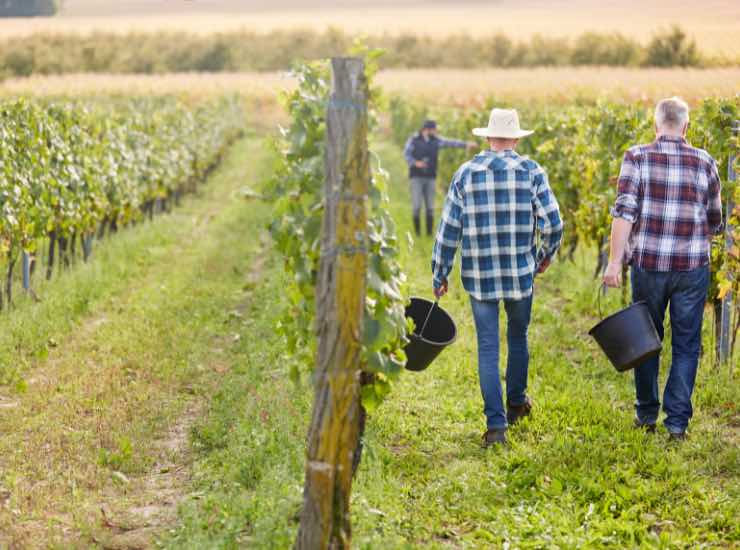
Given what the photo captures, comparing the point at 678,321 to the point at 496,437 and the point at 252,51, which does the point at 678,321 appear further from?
the point at 252,51

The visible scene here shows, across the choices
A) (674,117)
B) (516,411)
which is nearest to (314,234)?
(516,411)

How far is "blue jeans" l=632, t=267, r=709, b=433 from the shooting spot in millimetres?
5656

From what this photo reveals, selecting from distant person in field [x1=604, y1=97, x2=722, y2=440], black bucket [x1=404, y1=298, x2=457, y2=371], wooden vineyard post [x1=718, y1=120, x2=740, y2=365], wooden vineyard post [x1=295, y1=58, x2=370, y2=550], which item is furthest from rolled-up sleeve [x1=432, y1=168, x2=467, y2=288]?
wooden vineyard post [x1=718, y1=120, x2=740, y2=365]

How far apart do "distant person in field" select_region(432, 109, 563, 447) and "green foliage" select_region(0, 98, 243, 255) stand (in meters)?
5.22

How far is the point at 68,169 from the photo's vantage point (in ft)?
36.3

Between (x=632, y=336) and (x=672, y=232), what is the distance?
0.66 metres

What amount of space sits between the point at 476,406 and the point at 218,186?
56.2 feet

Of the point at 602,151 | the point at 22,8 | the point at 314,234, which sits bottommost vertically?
the point at 602,151

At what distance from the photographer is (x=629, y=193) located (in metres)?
5.65

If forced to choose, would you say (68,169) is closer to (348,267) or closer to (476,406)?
(476,406)

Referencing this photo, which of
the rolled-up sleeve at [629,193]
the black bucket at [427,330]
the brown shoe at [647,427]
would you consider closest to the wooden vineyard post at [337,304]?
the black bucket at [427,330]

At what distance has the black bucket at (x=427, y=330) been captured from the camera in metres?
5.42

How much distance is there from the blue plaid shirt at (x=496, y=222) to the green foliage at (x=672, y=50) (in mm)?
40860

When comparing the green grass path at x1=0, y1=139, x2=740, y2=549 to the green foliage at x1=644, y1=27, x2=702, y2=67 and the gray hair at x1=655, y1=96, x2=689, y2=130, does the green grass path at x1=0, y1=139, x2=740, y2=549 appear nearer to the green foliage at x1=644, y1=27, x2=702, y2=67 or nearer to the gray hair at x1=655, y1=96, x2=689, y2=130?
the gray hair at x1=655, y1=96, x2=689, y2=130
